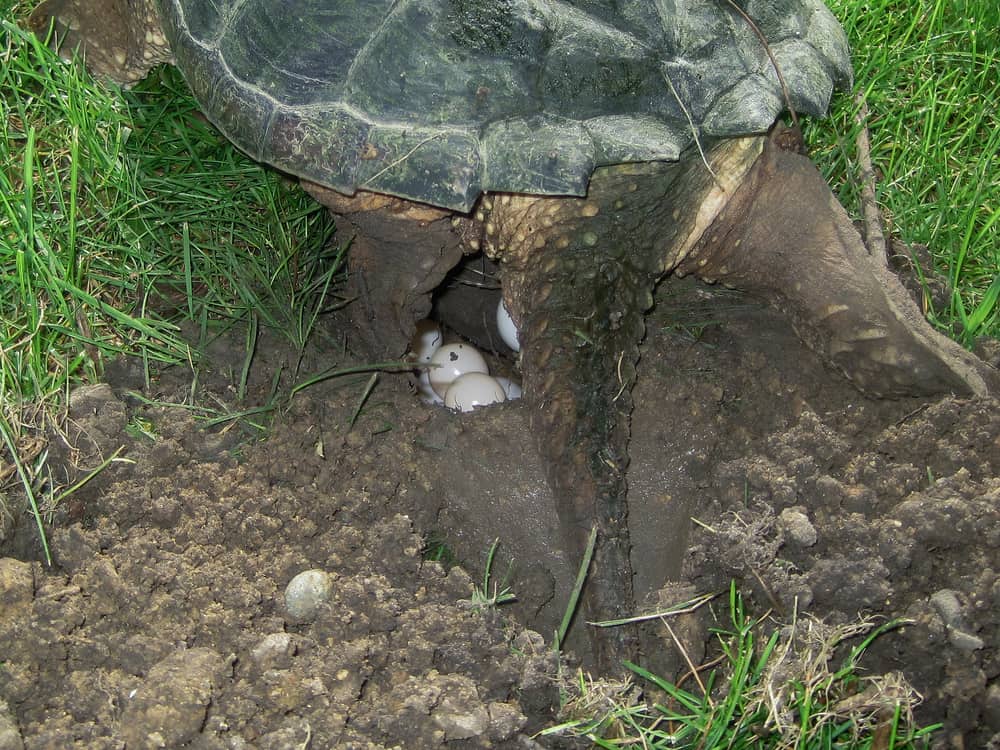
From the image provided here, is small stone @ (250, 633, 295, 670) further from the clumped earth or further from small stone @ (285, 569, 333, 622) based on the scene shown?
A: small stone @ (285, 569, 333, 622)

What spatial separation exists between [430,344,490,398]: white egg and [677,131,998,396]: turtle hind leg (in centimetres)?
89

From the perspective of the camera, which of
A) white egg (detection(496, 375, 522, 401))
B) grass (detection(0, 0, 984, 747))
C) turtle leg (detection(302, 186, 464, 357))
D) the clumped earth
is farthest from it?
white egg (detection(496, 375, 522, 401))

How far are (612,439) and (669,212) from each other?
588mm

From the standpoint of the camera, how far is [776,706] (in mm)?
1671

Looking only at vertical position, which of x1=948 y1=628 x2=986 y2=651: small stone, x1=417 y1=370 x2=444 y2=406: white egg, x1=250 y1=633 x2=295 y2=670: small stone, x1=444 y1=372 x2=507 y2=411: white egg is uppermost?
x1=250 y1=633 x2=295 y2=670: small stone

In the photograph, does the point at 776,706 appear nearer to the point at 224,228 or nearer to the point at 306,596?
the point at 306,596

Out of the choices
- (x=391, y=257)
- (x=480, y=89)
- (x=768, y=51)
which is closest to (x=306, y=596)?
(x=391, y=257)

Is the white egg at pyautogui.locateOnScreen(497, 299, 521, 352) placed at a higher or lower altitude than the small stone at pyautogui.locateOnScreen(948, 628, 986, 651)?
lower

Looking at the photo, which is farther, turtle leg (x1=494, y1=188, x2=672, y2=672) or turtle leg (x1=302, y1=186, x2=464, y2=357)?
turtle leg (x1=302, y1=186, x2=464, y2=357)

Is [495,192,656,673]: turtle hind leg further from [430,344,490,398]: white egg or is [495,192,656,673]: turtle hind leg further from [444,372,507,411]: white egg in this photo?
[430,344,490,398]: white egg

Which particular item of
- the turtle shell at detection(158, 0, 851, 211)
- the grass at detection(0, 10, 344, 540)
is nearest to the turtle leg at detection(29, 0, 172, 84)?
the grass at detection(0, 10, 344, 540)

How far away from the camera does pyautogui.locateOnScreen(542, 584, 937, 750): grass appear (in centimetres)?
168

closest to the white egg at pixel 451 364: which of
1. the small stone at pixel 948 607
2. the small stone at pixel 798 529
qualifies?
the small stone at pixel 798 529

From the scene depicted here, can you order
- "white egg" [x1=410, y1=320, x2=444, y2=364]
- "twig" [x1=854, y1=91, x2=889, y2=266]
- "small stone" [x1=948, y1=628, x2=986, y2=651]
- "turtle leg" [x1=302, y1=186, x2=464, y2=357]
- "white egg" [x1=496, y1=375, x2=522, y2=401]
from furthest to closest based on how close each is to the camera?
"white egg" [x1=410, y1=320, x2=444, y2=364]
"white egg" [x1=496, y1=375, x2=522, y2=401]
"twig" [x1=854, y1=91, x2=889, y2=266]
"turtle leg" [x1=302, y1=186, x2=464, y2=357]
"small stone" [x1=948, y1=628, x2=986, y2=651]
